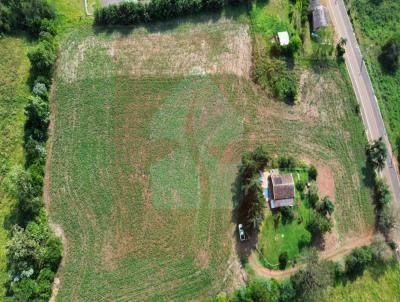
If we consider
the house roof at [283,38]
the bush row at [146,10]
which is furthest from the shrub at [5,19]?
the house roof at [283,38]

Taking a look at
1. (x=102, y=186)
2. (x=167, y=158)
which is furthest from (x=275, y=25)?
(x=102, y=186)

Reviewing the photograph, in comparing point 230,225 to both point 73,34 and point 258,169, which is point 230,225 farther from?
point 73,34

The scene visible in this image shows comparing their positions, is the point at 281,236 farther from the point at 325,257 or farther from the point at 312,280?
the point at 325,257

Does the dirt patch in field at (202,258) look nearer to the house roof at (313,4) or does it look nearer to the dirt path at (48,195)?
the dirt path at (48,195)

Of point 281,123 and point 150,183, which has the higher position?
point 281,123

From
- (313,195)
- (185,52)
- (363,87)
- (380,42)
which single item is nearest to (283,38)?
(363,87)
